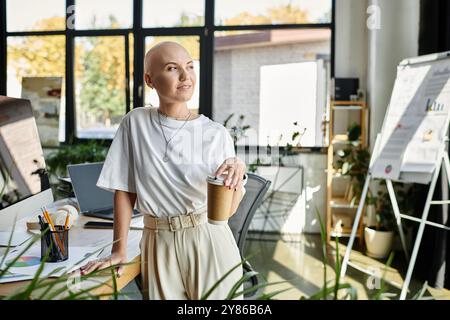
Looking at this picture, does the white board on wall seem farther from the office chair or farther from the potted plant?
the office chair

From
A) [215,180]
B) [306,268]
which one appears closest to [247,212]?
[215,180]

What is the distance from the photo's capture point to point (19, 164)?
137 centimetres

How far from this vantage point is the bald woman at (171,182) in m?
1.10

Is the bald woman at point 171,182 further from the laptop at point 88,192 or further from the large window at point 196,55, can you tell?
the large window at point 196,55

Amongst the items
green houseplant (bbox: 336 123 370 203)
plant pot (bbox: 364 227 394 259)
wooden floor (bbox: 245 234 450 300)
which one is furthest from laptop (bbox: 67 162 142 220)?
green houseplant (bbox: 336 123 370 203)

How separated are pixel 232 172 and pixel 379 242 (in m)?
3.39

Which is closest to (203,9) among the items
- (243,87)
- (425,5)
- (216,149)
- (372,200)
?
(243,87)

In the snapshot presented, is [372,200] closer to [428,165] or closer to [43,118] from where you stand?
[428,165]

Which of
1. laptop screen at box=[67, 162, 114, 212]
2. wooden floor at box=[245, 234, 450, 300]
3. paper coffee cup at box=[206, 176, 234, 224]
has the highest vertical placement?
paper coffee cup at box=[206, 176, 234, 224]

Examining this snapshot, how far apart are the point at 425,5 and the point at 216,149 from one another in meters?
3.32

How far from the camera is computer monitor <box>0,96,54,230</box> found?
129 centimetres

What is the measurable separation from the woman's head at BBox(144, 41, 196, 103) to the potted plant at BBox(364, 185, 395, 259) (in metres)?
3.38

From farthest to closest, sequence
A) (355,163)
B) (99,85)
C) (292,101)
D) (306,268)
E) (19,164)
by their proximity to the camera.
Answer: (99,85)
(292,101)
(355,163)
(306,268)
(19,164)

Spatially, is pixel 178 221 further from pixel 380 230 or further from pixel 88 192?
pixel 380 230
